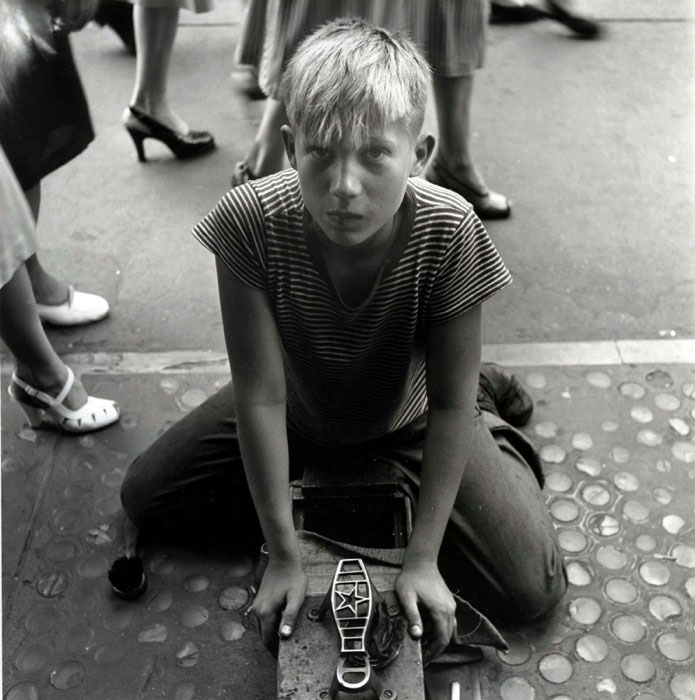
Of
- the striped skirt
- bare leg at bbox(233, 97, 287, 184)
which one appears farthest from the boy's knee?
bare leg at bbox(233, 97, 287, 184)

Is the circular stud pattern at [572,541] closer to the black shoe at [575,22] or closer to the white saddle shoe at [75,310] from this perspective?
the white saddle shoe at [75,310]

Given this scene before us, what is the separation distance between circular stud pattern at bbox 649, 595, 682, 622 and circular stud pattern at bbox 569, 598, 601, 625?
0.34ft

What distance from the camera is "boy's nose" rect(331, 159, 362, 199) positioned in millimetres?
1193

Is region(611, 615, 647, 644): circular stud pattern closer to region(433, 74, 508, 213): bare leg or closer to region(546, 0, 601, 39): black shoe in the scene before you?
region(433, 74, 508, 213): bare leg

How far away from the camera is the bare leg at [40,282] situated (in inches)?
87.0

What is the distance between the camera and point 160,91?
2879 mm

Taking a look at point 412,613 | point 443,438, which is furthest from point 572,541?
point 412,613

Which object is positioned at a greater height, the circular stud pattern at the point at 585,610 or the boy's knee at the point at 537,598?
the boy's knee at the point at 537,598

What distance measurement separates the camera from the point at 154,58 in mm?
2820

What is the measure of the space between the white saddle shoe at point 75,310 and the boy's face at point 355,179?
1281 mm

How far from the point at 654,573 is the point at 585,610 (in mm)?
173

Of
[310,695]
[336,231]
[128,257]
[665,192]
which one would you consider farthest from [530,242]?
[310,695]

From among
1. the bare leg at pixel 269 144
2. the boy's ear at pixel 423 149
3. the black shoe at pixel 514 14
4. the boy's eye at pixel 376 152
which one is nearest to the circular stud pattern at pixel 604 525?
the boy's ear at pixel 423 149

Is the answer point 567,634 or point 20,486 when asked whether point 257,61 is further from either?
point 567,634
